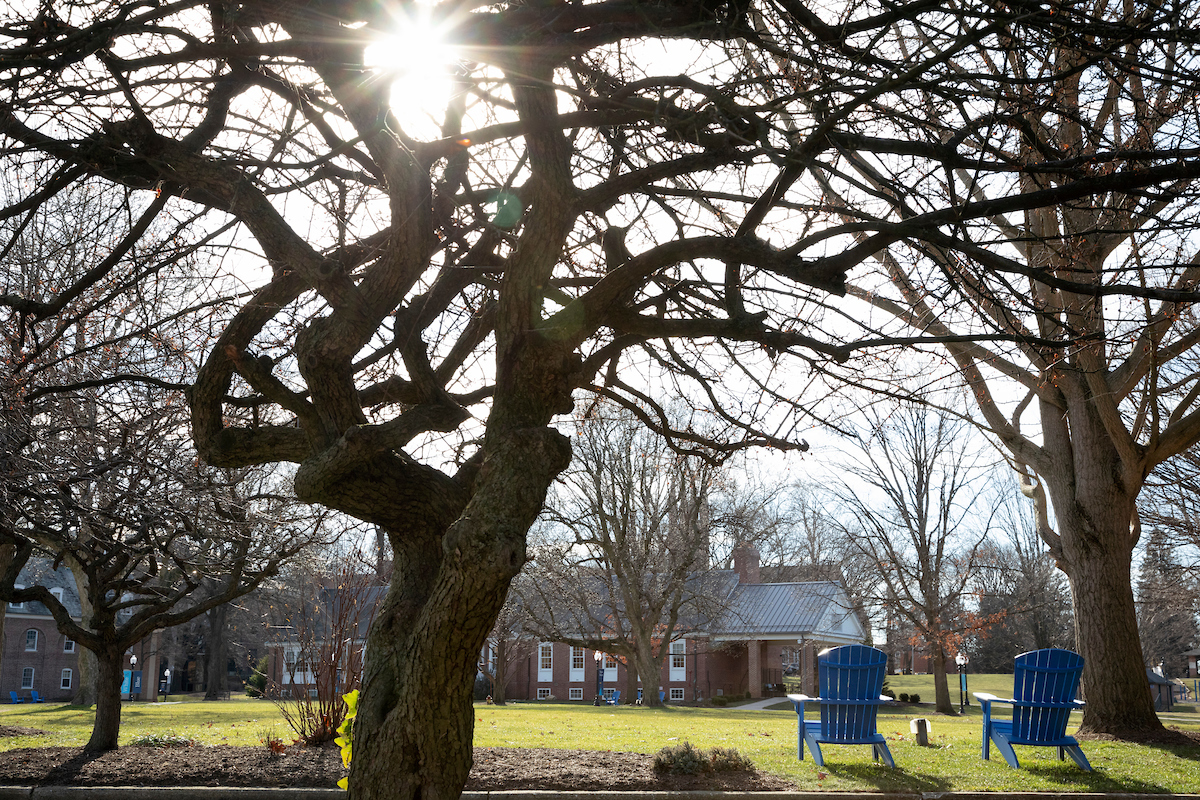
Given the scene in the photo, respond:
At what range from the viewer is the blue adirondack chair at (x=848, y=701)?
28.2 ft

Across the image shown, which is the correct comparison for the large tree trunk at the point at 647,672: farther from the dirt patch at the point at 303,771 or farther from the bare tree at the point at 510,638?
the dirt patch at the point at 303,771

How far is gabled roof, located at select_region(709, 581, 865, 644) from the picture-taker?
126ft

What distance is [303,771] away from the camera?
319 inches

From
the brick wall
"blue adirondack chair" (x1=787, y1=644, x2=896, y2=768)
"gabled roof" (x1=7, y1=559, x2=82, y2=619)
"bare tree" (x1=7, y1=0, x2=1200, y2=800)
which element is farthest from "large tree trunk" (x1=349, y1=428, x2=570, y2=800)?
the brick wall

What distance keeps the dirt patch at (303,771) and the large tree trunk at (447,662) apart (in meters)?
3.14

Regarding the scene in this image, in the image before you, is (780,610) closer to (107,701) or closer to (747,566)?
(747,566)

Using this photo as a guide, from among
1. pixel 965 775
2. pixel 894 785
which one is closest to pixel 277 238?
pixel 894 785

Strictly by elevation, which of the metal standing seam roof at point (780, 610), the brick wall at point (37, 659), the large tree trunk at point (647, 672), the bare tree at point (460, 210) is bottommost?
the brick wall at point (37, 659)

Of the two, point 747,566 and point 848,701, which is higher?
point 747,566

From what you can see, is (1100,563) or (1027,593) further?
(1027,593)

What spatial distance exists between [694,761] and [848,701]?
1.84 metres

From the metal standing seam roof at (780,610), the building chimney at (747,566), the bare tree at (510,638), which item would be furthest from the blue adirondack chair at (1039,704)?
the building chimney at (747,566)

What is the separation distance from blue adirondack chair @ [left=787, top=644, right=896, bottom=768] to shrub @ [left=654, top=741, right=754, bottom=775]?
0.92 metres

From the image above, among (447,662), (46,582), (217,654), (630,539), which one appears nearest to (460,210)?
(447,662)
